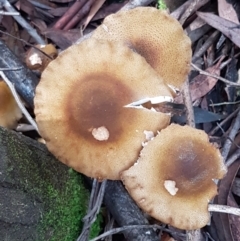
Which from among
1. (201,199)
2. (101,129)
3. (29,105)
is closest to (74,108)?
(101,129)

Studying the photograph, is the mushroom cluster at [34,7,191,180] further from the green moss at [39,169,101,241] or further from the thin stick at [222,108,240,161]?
the thin stick at [222,108,240,161]

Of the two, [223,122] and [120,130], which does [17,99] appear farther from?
[223,122]

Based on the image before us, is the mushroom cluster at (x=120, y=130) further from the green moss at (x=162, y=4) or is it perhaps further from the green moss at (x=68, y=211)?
the green moss at (x=162, y=4)

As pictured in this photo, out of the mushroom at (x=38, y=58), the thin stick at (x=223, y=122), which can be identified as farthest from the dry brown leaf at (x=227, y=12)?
the mushroom at (x=38, y=58)

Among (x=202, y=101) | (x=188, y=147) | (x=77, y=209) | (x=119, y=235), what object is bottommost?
(x=119, y=235)

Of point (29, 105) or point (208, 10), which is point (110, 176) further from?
point (208, 10)

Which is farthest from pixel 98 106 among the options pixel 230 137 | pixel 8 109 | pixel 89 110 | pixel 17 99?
pixel 230 137
